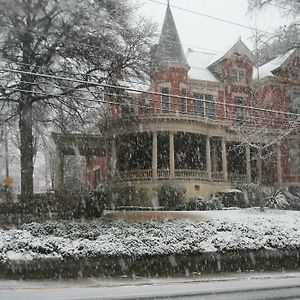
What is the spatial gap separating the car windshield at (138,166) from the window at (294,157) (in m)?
0.11

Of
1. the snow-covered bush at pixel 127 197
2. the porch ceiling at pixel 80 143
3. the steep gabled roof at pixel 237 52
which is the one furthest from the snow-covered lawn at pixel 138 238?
the steep gabled roof at pixel 237 52

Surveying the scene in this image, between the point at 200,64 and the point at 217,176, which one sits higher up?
the point at 200,64

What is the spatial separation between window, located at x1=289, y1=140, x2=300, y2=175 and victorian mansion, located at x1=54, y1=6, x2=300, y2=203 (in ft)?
0.25

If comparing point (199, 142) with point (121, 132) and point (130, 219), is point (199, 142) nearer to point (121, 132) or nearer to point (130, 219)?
point (121, 132)

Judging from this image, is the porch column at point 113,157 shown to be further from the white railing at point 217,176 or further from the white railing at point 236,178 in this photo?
the white railing at point 236,178

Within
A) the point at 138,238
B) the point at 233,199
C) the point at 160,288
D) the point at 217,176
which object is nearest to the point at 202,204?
the point at 233,199

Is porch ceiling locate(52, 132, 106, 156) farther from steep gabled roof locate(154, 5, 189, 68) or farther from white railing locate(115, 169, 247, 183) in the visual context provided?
steep gabled roof locate(154, 5, 189, 68)

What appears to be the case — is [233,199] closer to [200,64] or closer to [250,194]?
[250,194]

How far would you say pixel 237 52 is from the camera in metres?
37.2

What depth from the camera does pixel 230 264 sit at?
16.0 m

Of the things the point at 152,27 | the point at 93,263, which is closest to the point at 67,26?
the point at 152,27

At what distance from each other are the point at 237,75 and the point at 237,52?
1.83 m

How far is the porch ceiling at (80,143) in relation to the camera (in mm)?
29141

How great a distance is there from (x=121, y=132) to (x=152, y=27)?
7.09 metres
